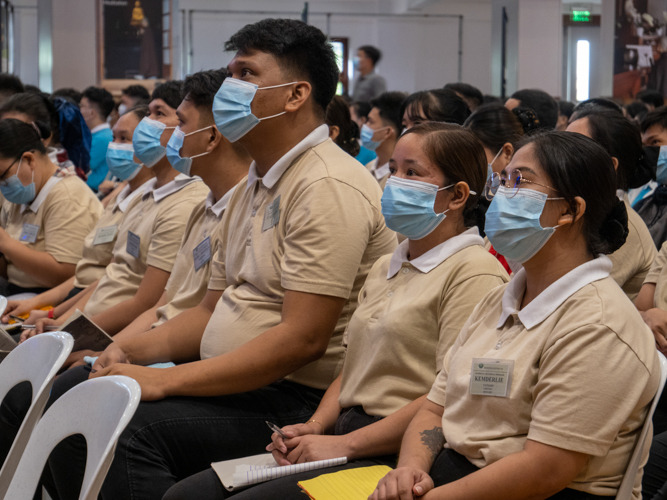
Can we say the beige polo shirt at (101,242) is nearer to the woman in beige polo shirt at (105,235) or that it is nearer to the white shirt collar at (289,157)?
the woman in beige polo shirt at (105,235)

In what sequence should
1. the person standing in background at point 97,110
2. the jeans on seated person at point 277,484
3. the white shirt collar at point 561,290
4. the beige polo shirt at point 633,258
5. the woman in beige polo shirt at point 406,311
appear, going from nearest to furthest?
the white shirt collar at point 561,290, the jeans on seated person at point 277,484, the woman in beige polo shirt at point 406,311, the beige polo shirt at point 633,258, the person standing in background at point 97,110

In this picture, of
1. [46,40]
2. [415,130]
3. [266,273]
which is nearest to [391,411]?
[266,273]

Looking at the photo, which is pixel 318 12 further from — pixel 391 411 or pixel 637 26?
pixel 391 411

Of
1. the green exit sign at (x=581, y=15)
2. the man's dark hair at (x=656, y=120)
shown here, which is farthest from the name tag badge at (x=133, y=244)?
the green exit sign at (x=581, y=15)

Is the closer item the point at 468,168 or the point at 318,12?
the point at 468,168

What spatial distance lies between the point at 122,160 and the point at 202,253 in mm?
1337

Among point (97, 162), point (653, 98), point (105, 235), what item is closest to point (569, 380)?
point (105, 235)

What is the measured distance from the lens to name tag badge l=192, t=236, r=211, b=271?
2.53 m

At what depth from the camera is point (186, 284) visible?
2.63 meters

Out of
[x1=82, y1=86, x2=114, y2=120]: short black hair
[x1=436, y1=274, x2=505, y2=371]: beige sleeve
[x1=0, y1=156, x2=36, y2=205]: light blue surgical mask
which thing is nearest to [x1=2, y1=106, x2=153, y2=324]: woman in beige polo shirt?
[x1=0, y1=156, x2=36, y2=205]: light blue surgical mask

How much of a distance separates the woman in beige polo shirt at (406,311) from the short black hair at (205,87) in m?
1.08

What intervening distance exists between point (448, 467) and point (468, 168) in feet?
2.56

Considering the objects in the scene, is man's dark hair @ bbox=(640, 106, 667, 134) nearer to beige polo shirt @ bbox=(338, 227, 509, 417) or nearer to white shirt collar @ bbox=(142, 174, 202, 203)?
beige polo shirt @ bbox=(338, 227, 509, 417)

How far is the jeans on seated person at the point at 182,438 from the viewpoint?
1.79m
